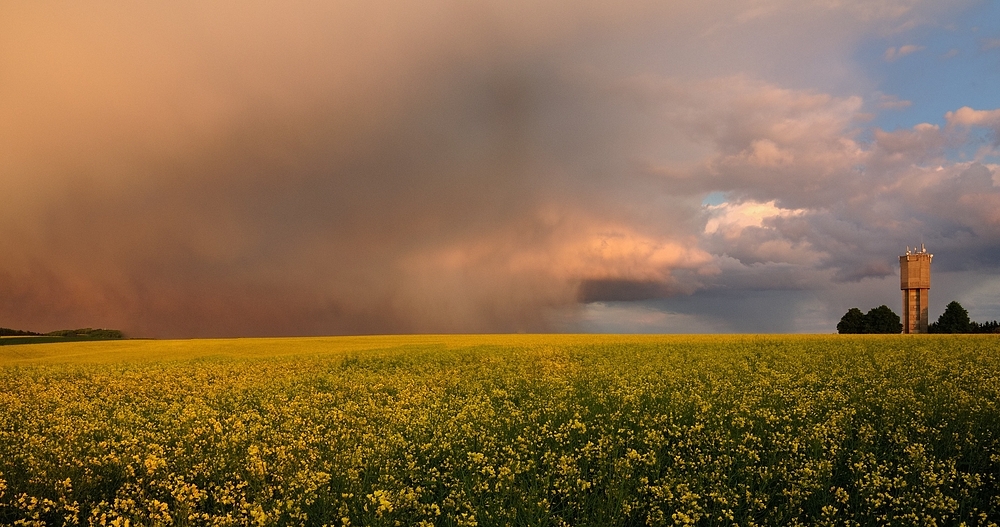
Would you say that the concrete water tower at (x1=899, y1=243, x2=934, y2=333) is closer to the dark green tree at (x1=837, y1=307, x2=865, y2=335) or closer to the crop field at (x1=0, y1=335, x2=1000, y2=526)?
the dark green tree at (x1=837, y1=307, x2=865, y2=335)

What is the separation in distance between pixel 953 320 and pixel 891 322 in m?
6.96

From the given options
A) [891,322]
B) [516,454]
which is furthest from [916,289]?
[516,454]

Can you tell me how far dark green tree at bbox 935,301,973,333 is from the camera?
7444 centimetres

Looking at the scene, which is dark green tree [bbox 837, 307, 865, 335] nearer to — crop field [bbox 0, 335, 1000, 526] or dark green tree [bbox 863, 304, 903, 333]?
dark green tree [bbox 863, 304, 903, 333]

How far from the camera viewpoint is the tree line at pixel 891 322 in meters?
74.4

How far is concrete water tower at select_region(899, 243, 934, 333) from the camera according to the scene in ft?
238

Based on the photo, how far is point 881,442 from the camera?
10617mm

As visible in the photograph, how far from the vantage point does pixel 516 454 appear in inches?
324

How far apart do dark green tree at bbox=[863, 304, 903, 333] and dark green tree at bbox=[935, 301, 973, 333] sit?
14.7 feet

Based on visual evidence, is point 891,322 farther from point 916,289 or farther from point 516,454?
point 516,454

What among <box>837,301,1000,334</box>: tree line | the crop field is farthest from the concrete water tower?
the crop field

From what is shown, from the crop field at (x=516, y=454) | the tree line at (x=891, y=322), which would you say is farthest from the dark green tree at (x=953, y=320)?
the crop field at (x=516, y=454)

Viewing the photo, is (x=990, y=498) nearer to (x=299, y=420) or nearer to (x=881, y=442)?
(x=881, y=442)

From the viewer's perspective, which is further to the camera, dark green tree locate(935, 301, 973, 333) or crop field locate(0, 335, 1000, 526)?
dark green tree locate(935, 301, 973, 333)
